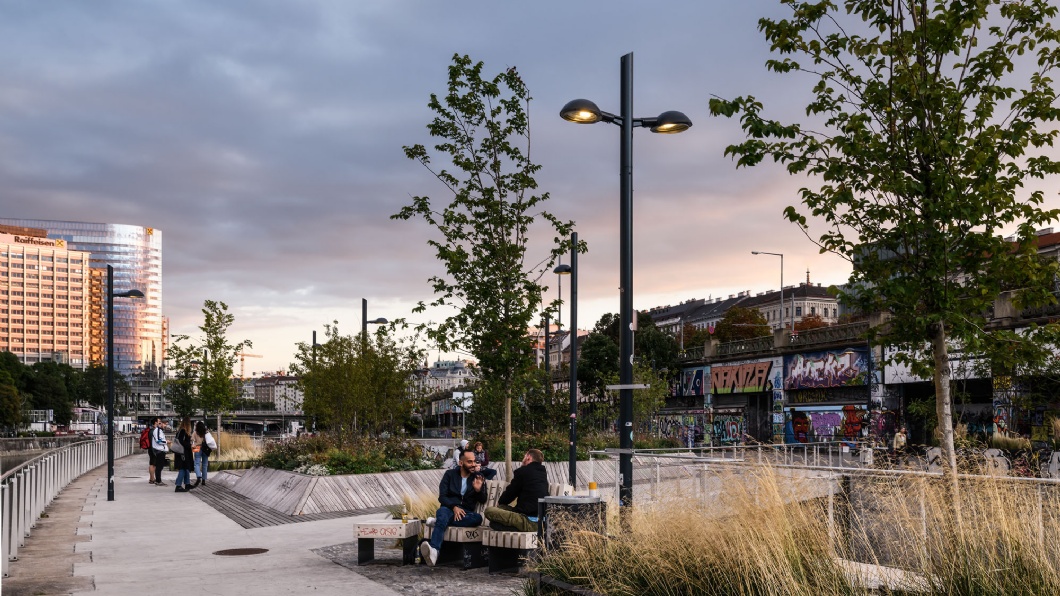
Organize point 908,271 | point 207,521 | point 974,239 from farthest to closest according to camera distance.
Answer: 1. point 207,521
2. point 908,271
3. point 974,239

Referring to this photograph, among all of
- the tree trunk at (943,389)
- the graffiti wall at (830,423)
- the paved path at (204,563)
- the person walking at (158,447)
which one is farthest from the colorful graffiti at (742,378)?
the tree trunk at (943,389)

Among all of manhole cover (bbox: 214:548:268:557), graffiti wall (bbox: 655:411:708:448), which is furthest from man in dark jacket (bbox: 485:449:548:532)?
graffiti wall (bbox: 655:411:708:448)

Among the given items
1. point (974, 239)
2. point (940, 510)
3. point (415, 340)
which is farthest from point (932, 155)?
point (415, 340)

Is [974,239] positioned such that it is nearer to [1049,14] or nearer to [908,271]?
[908,271]

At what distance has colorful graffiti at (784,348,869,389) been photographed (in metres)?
51.0

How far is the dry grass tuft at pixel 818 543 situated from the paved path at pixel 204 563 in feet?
8.14

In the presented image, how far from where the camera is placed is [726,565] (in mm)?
6457

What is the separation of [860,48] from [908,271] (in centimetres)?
242

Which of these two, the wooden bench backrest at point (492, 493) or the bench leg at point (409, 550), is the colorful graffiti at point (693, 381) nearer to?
the wooden bench backrest at point (492, 493)

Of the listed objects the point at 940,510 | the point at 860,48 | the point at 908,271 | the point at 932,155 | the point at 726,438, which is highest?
the point at 860,48

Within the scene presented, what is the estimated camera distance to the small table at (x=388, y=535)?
36.5 feet

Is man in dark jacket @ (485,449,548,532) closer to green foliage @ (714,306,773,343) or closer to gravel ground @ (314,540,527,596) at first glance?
gravel ground @ (314,540,527,596)

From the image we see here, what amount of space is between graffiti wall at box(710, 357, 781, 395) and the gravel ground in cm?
5059

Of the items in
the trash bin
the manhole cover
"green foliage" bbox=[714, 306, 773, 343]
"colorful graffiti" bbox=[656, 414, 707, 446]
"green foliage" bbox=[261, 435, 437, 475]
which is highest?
"green foliage" bbox=[714, 306, 773, 343]
